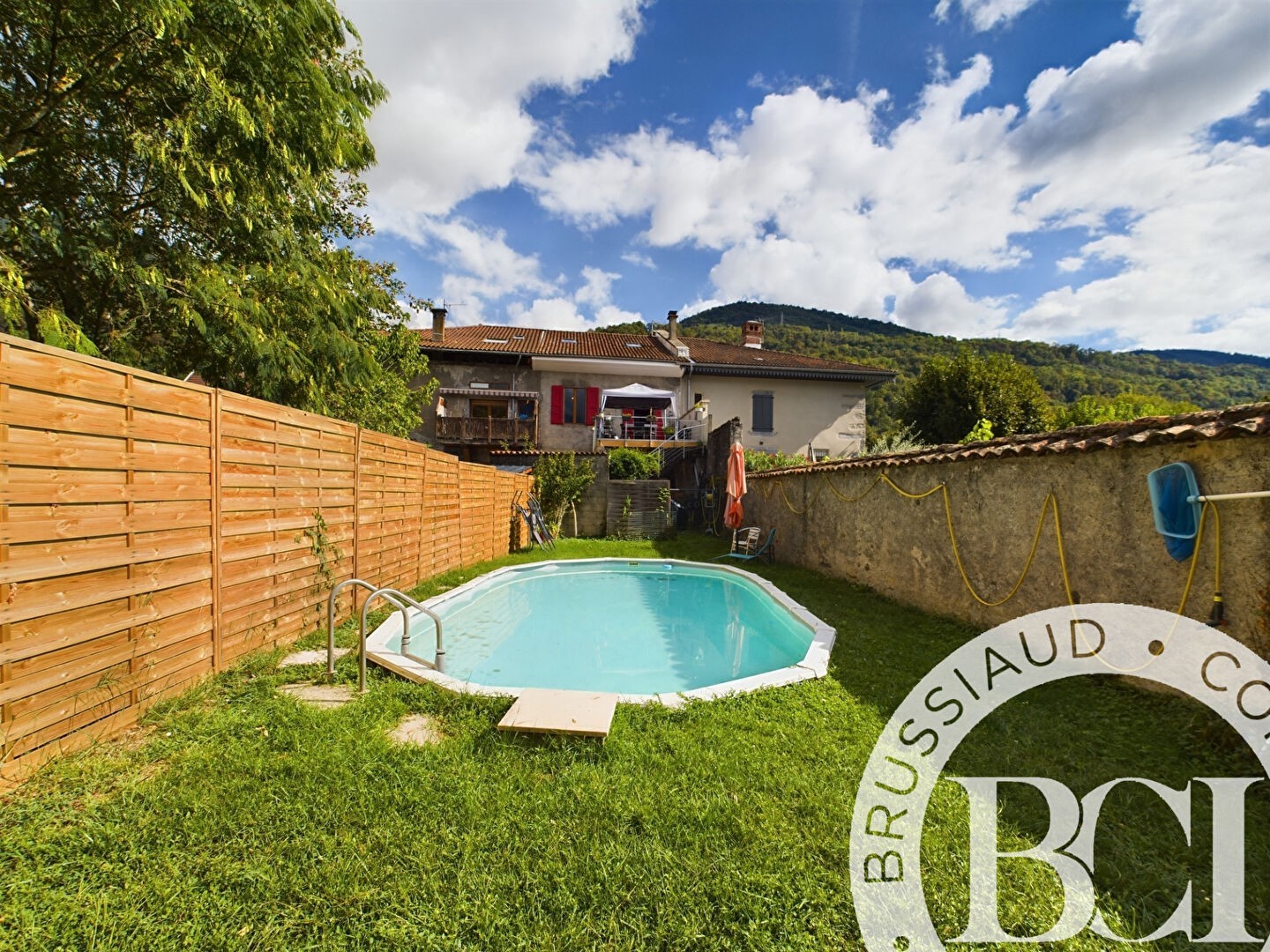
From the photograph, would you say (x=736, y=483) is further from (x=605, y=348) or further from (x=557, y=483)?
(x=605, y=348)

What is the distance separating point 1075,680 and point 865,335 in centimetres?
5001

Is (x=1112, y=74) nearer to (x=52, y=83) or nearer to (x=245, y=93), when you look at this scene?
(x=245, y=93)

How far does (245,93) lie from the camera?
5406 millimetres

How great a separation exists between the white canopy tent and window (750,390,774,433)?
361 cm

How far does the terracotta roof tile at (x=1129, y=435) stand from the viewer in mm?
3395

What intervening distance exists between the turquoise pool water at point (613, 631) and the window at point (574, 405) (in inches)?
459

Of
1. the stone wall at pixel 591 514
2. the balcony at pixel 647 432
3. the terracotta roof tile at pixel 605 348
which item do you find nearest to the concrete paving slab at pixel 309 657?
the stone wall at pixel 591 514

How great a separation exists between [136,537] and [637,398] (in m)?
18.7

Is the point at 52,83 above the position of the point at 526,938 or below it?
above

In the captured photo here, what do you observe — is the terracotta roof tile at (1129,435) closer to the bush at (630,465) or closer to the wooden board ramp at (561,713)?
the wooden board ramp at (561,713)

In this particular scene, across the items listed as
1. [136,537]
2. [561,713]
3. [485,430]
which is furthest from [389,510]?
[485,430]

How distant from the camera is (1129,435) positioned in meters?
4.23

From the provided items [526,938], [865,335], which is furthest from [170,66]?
[865,335]

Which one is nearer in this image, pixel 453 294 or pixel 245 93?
pixel 245 93
